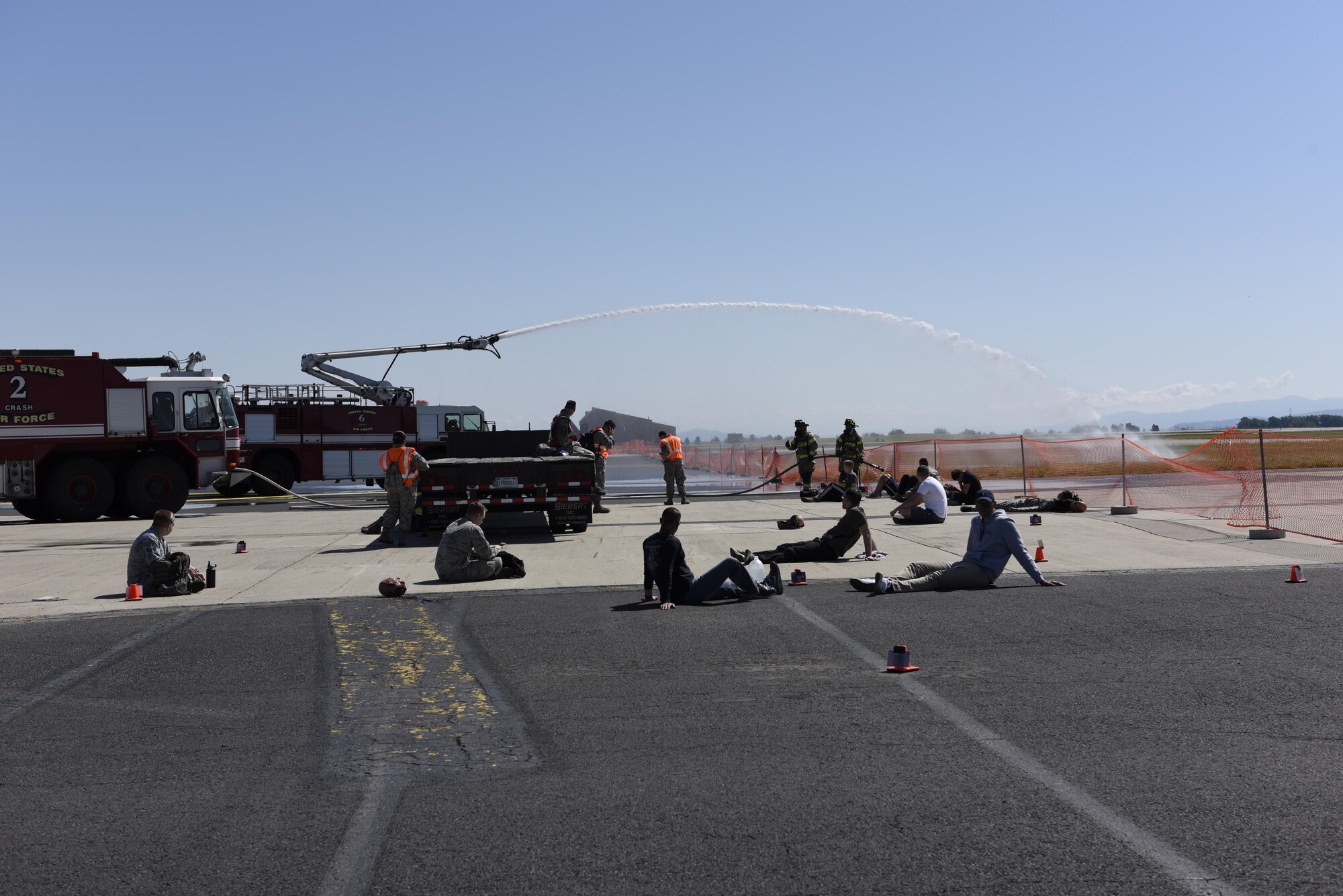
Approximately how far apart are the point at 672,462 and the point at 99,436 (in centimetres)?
1281

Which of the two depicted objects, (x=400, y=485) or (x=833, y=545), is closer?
(x=833, y=545)

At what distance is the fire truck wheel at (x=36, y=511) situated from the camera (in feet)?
82.1

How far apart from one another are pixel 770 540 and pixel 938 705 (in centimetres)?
1092

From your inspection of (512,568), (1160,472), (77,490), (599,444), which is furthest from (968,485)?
(1160,472)

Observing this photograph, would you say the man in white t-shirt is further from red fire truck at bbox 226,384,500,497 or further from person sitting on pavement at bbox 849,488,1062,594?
red fire truck at bbox 226,384,500,497

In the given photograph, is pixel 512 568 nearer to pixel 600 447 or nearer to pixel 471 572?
pixel 471 572

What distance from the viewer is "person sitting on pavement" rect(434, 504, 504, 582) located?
1352 cm

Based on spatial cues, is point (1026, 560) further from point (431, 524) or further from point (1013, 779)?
point (431, 524)

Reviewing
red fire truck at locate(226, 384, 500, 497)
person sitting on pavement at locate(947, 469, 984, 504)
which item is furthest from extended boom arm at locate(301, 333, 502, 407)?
person sitting on pavement at locate(947, 469, 984, 504)

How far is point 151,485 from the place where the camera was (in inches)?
1007

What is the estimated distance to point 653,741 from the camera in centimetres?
647

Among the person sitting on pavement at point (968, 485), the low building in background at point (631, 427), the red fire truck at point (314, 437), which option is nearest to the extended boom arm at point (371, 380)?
the red fire truck at point (314, 437)

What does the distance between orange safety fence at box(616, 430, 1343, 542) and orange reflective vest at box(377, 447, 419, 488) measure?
1252 centimetres

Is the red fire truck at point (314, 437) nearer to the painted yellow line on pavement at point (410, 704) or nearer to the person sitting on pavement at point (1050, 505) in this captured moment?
the person sitting on pavement at point (1050, 505)
